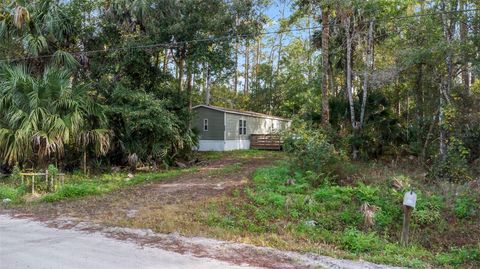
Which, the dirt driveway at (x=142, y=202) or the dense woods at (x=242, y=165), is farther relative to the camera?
the dirt driveway at (x=142, y=202)

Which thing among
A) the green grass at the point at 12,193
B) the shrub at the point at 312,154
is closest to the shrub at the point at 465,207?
the shrub at the point at 312,154

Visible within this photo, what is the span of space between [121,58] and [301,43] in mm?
18344

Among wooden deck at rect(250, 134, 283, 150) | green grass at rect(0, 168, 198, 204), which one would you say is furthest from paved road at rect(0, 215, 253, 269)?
wooden deck at rect(250, 134, 283, 150)

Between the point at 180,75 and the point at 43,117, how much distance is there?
26.2 feet

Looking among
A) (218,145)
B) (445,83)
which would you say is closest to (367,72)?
(445,83)

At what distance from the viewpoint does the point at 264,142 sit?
23.4m

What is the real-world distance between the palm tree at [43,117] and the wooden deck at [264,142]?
13.0 m

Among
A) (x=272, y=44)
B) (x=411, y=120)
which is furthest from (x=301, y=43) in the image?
(x=411, y=120)

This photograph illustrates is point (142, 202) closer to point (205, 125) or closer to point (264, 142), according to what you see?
point (205, 125)

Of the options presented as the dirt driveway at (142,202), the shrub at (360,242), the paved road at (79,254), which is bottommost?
the shrub at (360,242)

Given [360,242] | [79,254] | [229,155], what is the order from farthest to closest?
[229,155], [360,242], [79,254]

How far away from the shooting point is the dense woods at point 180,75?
32.7ft

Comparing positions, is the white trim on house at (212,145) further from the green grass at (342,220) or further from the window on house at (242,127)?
the green grass at (342,220)

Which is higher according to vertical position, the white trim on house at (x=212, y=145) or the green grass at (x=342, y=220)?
the white trim on house at (x=212, y=145)
